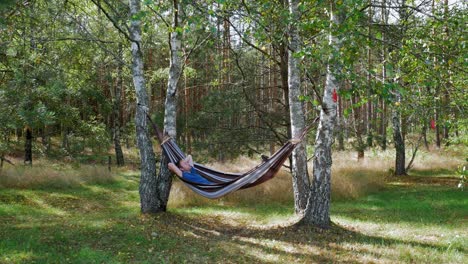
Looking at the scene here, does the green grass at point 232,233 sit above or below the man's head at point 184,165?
below

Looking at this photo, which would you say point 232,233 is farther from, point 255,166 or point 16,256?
point 16,256

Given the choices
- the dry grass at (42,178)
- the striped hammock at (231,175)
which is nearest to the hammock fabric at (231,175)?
the striped hammock at (231,175)

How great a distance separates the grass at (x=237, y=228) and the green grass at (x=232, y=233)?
0.01m

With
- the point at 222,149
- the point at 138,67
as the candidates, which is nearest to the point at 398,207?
the point at 222,149

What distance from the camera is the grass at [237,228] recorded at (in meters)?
3.58

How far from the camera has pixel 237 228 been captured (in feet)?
16.0

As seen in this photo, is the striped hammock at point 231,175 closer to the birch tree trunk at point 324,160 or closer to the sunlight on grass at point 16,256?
the birch tree trunk at point 324,160

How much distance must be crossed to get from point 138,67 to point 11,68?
2.41 m

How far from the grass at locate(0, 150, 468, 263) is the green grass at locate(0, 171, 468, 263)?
0.01m

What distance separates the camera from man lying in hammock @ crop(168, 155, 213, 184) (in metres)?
4.58

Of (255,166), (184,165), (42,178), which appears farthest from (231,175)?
(42,178)

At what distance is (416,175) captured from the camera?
31.9ft

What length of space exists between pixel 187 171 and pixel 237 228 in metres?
1.00

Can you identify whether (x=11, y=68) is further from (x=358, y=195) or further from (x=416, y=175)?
(x=416, y=175)
